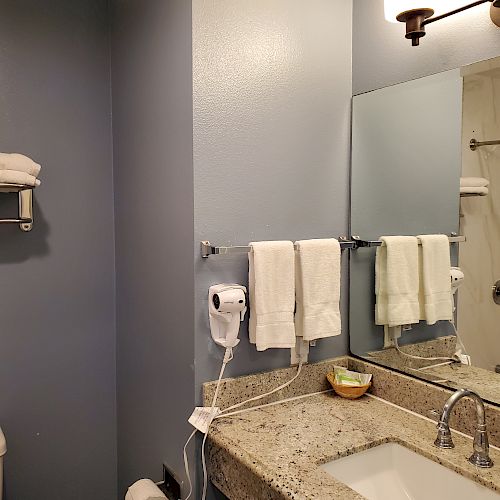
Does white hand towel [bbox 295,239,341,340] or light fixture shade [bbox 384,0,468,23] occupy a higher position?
light fixture shade [bbox 384,0,468,23]

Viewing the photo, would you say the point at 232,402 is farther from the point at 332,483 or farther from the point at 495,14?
the point at 495,14

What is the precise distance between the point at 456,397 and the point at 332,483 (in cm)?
Answer: 36

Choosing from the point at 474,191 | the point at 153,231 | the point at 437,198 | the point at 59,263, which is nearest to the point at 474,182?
the point at 474,191

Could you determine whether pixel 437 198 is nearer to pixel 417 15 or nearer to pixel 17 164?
pixel 417 15

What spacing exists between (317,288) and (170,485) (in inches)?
30.9

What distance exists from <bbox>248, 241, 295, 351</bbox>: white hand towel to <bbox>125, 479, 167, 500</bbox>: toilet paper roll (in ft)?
1.79

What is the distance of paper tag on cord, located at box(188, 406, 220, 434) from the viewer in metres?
1.41

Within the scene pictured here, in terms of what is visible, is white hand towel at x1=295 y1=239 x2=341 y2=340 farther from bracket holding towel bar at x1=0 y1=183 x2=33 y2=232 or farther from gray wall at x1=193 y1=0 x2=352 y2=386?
bracket holding towel bar at x1=0 y1=183 x2=33 y2=232

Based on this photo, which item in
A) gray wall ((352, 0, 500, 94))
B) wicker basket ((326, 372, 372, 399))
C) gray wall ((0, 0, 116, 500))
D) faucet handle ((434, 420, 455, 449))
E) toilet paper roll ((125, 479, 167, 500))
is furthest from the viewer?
gray wall ((0, 0, 116, 500))

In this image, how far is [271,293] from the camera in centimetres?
146

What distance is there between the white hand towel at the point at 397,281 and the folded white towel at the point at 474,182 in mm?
250

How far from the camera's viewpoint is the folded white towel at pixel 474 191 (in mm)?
1357

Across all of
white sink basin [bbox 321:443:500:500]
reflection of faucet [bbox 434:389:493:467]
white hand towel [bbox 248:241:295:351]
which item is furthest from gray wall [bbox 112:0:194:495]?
reflection of faucet [bbox 434:389:493:467]

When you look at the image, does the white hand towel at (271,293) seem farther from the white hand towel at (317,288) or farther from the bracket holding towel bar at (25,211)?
the bracket holding towel bar at (25,211)
